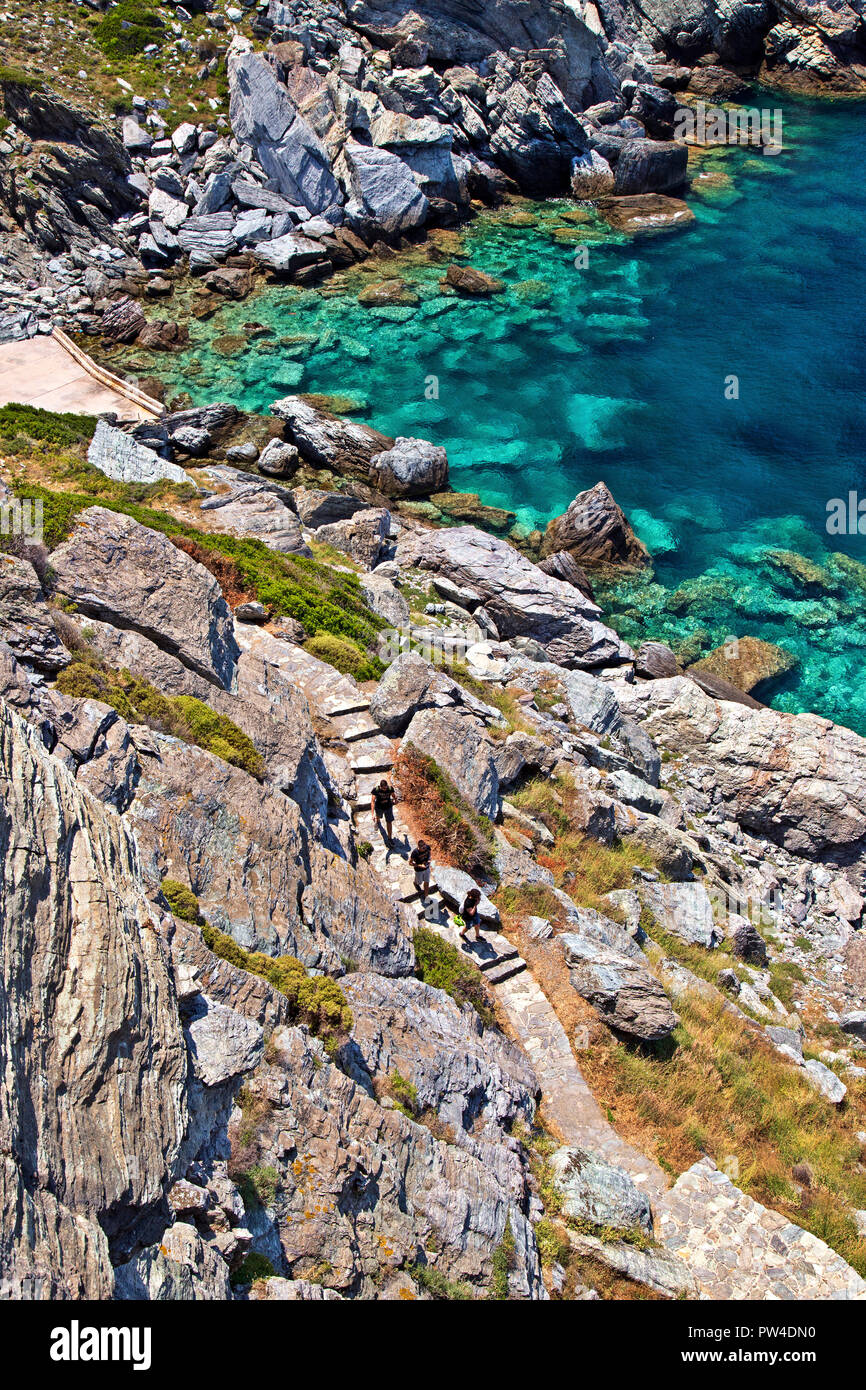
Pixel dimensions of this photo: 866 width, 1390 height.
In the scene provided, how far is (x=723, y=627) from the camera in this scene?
39562 millimetres

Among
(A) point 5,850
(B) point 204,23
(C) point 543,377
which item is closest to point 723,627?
(C) point 543,377

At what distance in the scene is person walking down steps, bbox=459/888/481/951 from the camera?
60.2 ft

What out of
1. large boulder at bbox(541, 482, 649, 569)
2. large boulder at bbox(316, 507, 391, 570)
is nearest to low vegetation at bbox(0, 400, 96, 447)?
large boulder at bbox(316, 507, 391, 570)

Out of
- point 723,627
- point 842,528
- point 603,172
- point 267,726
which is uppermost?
point 603,172

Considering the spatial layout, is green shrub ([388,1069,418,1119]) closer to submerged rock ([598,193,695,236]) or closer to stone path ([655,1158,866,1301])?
stone path ([655,1158,866,1301])

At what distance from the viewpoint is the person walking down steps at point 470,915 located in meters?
18.3

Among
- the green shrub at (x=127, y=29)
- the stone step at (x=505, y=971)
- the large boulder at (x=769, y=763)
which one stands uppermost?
the green shrub at (x=127, y=29)

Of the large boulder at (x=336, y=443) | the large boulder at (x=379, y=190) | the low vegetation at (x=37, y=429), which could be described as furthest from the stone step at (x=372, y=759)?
the large boulder at (x=379, y=190)

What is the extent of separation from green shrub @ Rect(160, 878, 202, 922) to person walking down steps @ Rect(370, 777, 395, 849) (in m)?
6.84

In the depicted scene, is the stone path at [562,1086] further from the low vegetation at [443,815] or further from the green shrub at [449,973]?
the low vegetation at [443,815]

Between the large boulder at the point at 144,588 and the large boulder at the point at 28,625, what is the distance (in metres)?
1.49

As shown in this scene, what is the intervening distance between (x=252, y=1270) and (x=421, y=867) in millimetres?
9523
